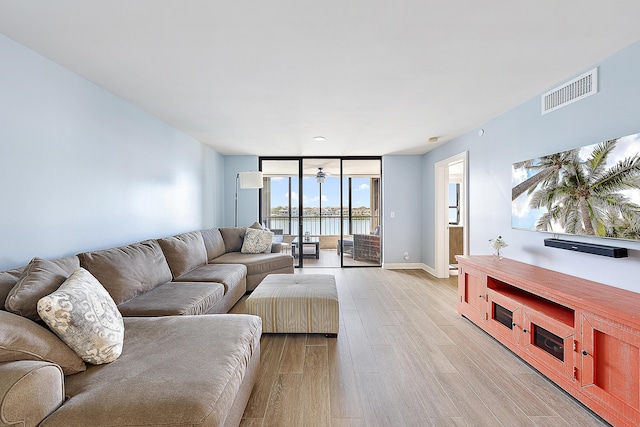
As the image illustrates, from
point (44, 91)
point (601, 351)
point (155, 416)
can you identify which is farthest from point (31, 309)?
point (601, 351)

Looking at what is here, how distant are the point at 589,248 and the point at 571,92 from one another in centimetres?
129

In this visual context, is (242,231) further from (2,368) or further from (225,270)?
(2,368)

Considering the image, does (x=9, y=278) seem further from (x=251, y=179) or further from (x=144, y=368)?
(x=251, y=179)

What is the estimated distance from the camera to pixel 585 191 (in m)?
2.25

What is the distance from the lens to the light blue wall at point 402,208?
5910mm

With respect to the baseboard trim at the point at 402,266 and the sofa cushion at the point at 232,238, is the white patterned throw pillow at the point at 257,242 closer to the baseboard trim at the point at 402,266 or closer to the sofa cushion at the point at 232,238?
the sofa cushion at the point at 232,238

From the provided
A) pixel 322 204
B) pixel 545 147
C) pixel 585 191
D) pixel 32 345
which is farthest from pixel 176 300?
pixel 322 204

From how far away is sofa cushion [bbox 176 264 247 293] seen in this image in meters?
3.23

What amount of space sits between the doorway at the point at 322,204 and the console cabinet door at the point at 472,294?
2860mm

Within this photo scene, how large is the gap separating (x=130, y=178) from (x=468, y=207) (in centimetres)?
425

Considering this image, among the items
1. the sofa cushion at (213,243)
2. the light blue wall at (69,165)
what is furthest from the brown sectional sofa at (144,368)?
the sofa cushion at (213,243)

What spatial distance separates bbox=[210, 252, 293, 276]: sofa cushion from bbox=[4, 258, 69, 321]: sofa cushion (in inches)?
99.0

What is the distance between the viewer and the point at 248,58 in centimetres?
212

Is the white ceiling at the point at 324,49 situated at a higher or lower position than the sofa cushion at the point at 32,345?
higher
